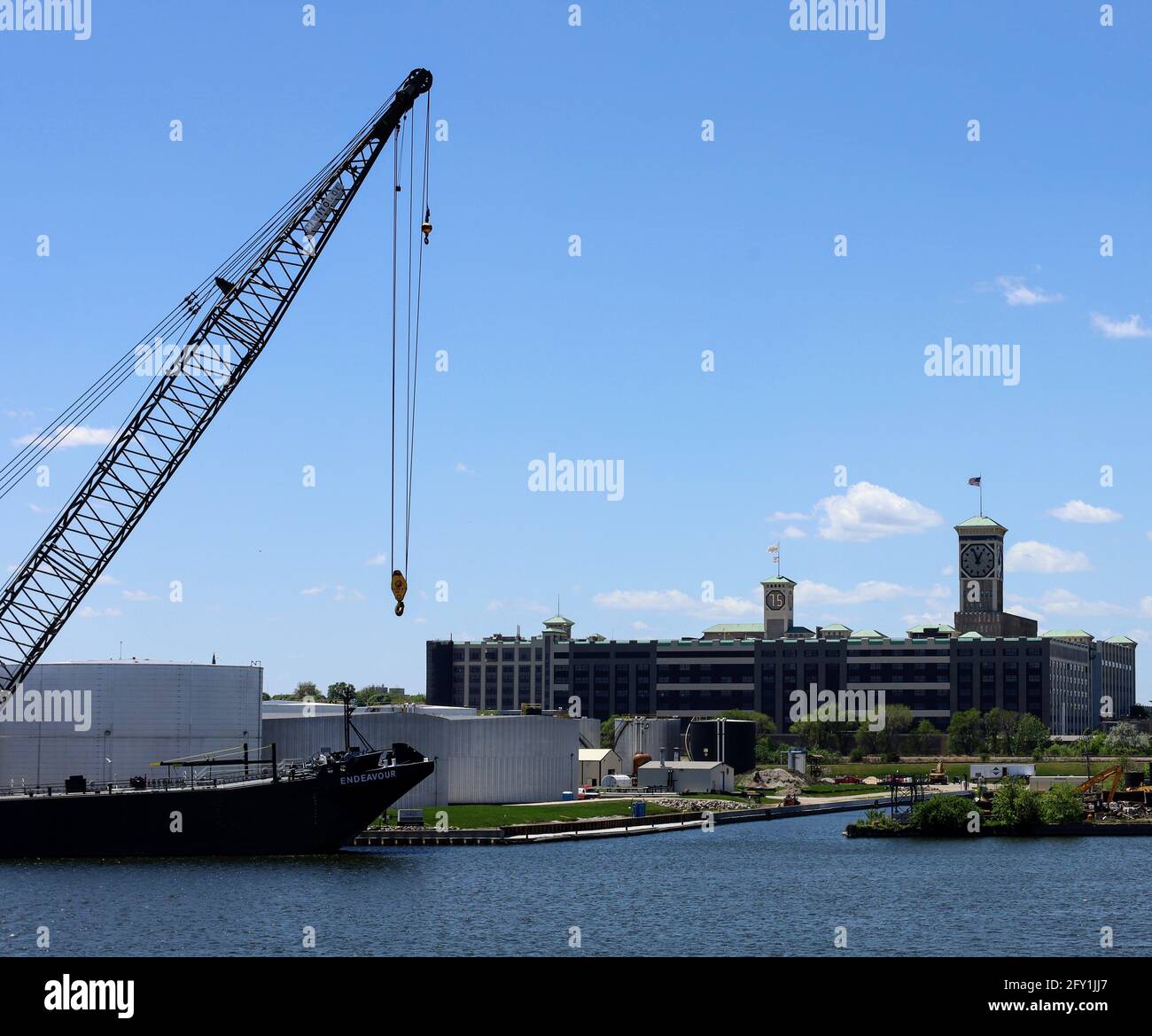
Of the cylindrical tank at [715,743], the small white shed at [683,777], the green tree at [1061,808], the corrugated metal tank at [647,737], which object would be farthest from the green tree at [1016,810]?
the corrugated metal tank at [647,737]

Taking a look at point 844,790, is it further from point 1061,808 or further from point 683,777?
point 1061,808

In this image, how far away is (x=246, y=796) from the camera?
3376 inches

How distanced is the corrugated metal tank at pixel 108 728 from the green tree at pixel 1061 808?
59459 millimetres

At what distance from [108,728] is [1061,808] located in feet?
221

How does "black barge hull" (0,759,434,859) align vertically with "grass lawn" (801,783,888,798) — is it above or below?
above

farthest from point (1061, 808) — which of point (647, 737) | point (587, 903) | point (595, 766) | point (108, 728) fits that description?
point (647, 737)

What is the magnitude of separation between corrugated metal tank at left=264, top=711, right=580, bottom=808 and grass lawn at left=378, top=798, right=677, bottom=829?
1.62m

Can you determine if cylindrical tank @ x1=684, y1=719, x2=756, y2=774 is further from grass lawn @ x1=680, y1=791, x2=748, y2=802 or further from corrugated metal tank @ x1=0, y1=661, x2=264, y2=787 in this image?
corrugated metal tank @ x1=0, y1=661, x2=264, y2=787

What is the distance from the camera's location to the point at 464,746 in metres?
116

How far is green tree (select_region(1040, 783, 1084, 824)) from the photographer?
112688 millimetres

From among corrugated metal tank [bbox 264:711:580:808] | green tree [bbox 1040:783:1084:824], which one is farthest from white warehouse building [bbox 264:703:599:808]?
green tree [bbox 1040:783:1084:824]
